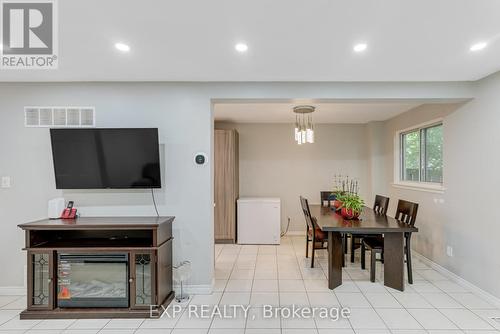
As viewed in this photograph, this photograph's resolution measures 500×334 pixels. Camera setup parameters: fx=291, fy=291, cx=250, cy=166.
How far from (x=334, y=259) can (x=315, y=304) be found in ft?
2.01

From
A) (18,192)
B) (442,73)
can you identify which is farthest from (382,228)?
(18,192)

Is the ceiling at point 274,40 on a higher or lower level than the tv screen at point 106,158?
higher

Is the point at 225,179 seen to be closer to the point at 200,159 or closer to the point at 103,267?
the point at 200,159

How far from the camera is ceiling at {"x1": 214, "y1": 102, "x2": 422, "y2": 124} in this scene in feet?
14.9

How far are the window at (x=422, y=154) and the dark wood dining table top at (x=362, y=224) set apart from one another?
3.91ft

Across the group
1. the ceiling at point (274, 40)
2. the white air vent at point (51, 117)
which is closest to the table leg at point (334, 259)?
the ceiling at point (274, 40)

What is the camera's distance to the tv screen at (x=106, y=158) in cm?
306

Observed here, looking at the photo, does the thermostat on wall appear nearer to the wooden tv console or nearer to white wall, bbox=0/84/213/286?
white wall, bbox=0/84/213/286

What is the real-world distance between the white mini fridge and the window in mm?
2399

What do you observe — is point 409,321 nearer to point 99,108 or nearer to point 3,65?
point 99,108

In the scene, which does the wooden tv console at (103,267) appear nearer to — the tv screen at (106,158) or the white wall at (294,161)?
the tv screen at (106,158)

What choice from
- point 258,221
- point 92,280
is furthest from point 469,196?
point 92,280

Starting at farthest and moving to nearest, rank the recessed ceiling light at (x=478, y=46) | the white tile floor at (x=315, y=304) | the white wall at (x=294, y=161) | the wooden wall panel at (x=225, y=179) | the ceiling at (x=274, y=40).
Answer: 1. the white wall at (x=294, y=161)
2. the wooden wall panel at (x=225, y=179)
3. the white tile floor at (x=315, y=304)
4. the recessed ceiling light at (x=478, y=46)
5. the ceiling at (x=274, y=40)

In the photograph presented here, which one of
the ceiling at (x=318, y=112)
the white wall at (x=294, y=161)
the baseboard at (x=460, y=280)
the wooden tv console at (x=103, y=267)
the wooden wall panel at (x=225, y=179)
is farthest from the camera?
the white wall at (x=294, y=161)
